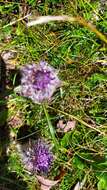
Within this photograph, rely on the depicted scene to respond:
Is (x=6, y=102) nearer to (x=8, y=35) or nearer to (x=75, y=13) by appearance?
(x=8, y=35)

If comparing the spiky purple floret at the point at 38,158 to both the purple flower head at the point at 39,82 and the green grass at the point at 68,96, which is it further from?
the purple flower head at the point at 39,82

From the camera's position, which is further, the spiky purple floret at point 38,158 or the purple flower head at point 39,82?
the spiky purple floret at point 38,158

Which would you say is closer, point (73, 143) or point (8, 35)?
point (73, 143)

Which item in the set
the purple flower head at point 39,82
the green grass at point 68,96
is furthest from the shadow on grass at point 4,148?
the purple flower head at point 39,82

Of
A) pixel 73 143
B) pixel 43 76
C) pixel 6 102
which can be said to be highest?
pixel 43 76

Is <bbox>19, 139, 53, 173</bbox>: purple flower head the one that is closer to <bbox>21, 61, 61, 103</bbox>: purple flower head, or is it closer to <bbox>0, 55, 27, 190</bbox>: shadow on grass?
<bbox>0, 55, 27, 190</bbox>: shadow on grass

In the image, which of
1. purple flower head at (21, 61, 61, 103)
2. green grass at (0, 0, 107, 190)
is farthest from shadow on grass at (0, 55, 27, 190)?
purple flower head at (21, 61, 61, 103)

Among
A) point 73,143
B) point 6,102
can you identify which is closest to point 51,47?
point 6,102

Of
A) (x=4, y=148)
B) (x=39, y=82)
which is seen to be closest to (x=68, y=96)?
(x=39, y=82)
